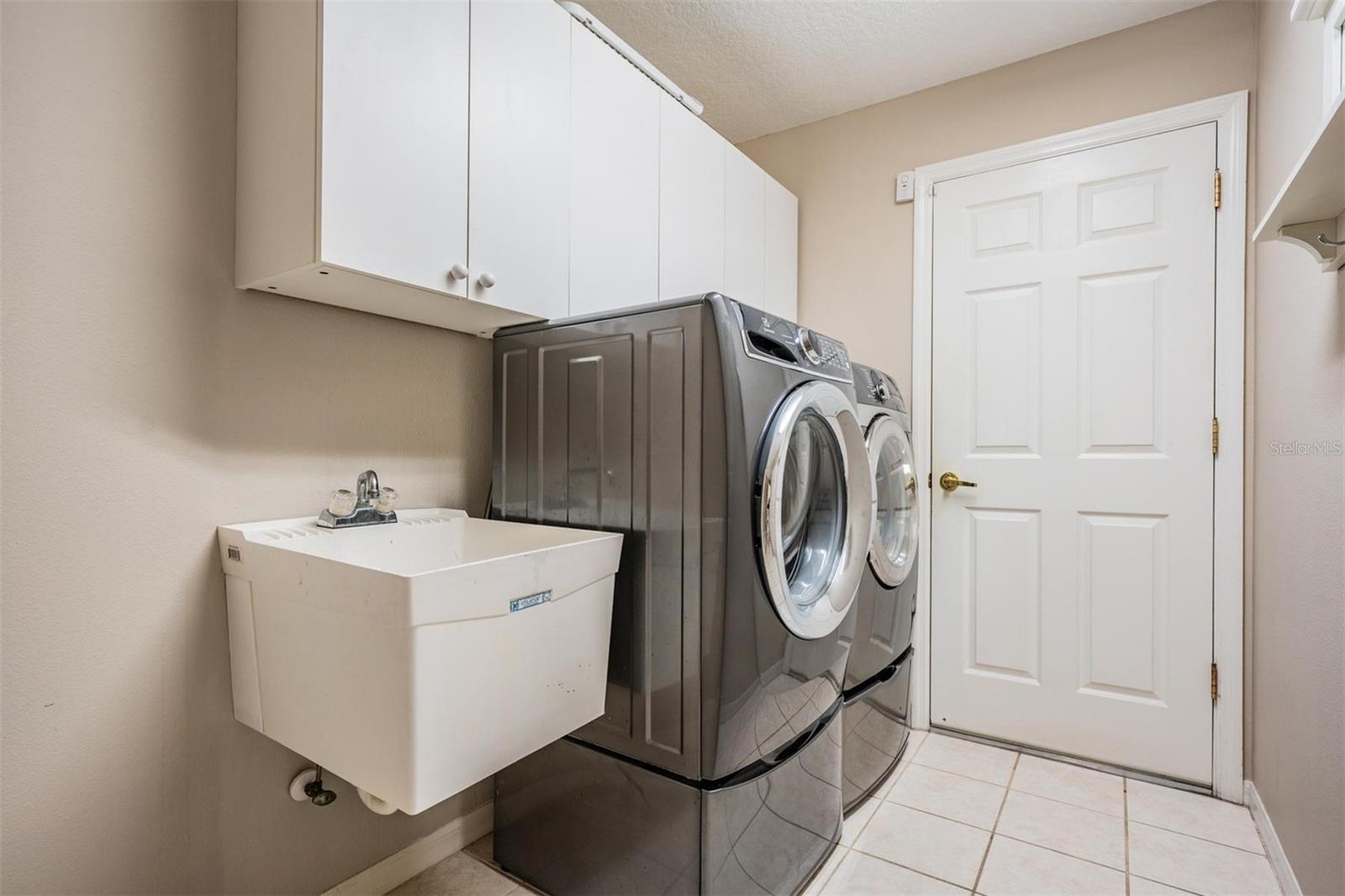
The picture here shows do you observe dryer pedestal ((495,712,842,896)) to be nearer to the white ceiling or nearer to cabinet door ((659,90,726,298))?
cabinet door ((659,90,726,298))

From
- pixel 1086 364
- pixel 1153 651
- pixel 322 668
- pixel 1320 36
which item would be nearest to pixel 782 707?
pixel 322 668

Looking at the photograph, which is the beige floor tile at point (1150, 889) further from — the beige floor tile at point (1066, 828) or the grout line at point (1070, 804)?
the grout line at point (1070, 804)

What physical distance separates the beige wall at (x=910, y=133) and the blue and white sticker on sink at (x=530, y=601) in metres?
1.92

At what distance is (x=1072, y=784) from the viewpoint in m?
2.11

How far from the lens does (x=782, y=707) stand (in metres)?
1.42

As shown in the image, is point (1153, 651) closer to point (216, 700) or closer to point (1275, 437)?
point (1275, 437)

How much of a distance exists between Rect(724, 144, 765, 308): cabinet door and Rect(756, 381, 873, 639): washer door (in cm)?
92

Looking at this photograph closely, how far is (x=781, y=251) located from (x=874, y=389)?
2.92ft

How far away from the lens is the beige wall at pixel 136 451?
106 cm

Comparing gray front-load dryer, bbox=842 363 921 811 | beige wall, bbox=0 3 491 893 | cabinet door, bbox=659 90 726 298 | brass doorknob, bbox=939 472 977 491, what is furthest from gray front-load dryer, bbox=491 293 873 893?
brass doorknob, bbox=939 472 977 491

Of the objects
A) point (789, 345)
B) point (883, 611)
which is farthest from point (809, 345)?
point (883, 611)

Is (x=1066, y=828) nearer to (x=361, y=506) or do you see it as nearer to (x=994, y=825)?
(x=994, y=825)

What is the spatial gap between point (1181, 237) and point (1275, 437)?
77 cm

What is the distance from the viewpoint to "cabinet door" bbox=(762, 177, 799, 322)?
2.64 m
